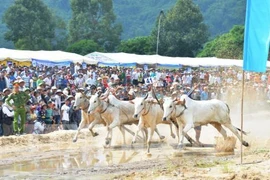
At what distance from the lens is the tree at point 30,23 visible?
82.9 m

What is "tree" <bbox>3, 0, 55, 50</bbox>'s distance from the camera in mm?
82938

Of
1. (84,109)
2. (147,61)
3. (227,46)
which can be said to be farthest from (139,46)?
(84,109)

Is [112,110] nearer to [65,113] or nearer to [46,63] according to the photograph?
[65,113]

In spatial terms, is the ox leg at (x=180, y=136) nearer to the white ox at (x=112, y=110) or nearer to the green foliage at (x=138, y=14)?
the white ox at (x=112, y=110)

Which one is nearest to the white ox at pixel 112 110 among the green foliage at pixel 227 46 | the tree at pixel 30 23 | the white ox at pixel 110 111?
the white ox at pixel 110 111

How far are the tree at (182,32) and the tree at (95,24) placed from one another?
31.3 ft

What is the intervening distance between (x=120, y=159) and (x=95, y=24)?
8012 centimetres

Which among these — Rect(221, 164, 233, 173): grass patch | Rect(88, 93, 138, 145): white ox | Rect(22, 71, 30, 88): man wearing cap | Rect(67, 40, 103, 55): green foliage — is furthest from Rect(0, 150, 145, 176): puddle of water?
Rect(67, 40, 103, 55): green foliage

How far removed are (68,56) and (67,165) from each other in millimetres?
22327

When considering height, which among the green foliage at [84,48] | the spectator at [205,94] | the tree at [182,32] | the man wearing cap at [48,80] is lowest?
the spectator at [205,94]

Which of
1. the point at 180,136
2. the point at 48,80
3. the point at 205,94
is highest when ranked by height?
the point at 48,80

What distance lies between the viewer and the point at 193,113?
18.7 m

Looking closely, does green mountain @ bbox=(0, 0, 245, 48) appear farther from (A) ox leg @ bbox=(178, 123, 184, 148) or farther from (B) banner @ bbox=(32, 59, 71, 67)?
(A) ox leg @ bbox=(178, 123, 184, 148)

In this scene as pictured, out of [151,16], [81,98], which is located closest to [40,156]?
[81,98]
